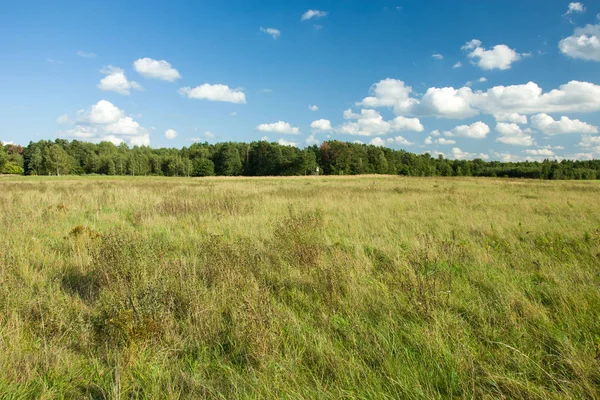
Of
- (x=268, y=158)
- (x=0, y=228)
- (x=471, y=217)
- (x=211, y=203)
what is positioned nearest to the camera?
(x=0, y=228)

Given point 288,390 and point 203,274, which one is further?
point 203,274

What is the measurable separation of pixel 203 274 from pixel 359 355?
252cm

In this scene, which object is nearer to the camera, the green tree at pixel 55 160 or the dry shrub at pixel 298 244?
the dry shrub at pixel 298 244

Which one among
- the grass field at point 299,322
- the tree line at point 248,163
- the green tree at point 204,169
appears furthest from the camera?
the green tree at point 204,169

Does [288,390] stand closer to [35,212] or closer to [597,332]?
[597,332]

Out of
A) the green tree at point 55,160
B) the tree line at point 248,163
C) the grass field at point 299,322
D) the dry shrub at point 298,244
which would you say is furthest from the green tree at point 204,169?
the dry shrub at point 298,244

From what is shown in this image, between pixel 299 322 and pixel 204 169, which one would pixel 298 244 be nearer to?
pixel 299 322

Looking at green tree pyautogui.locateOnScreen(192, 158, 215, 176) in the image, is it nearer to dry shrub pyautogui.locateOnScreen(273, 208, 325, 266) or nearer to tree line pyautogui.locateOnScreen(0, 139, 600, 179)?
tree line pyautogui.locateOnScreen(0, 139, 600, 179)

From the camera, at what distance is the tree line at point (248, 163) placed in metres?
77.4

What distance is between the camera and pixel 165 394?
2.10 m

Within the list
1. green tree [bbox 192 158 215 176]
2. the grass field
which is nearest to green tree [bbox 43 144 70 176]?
green tree [bbox 192 158 215 176]

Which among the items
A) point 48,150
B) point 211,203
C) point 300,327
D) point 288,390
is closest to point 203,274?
point 300,327

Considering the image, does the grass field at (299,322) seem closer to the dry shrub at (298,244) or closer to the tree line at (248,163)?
the dry shrub at (298,244)

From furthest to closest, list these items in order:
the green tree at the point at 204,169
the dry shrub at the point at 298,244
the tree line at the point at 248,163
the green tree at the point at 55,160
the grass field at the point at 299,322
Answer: the green tree at the point at 204,169 → the tree line at the point at 248,163 → the green tree at the point at 55,160 → the dry shrub at the point at 298,244 → the grass field at the point at 299,322
